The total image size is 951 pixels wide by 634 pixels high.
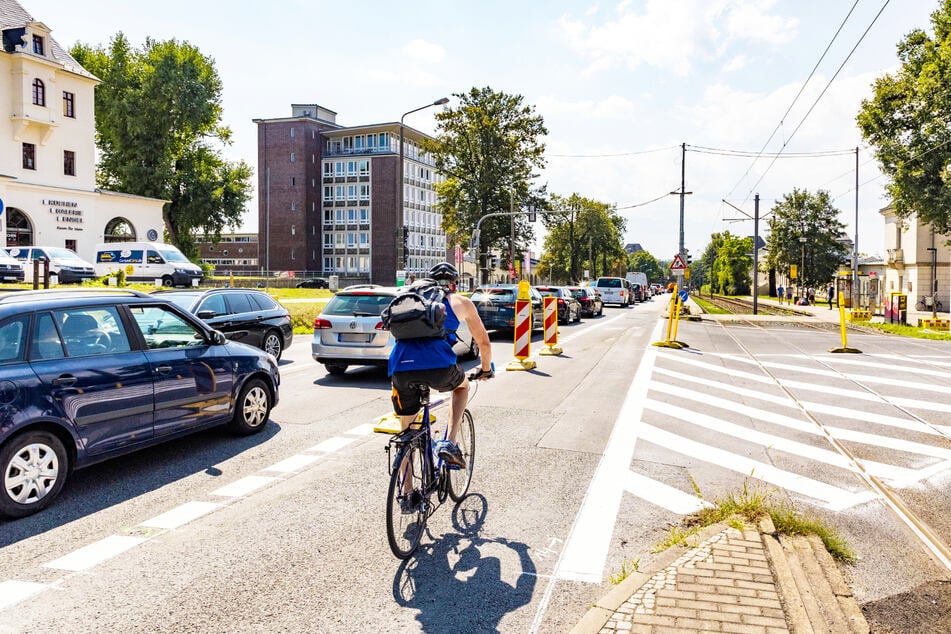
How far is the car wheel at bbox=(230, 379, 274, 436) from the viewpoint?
7418 mm

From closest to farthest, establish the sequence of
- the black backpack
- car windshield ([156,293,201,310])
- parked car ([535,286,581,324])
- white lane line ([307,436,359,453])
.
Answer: the black backpack → white lane line ([307,436,359,453]) → car windshield ([156,293,201,310]) → parked car ([535,286,581,324])

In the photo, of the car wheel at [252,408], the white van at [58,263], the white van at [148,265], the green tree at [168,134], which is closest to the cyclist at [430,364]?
the car wheel at [252,408]

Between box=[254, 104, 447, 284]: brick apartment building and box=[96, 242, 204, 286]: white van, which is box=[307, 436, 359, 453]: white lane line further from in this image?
box=[254, 104, 447, 284]: brick apartment building

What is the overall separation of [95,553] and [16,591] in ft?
1.87

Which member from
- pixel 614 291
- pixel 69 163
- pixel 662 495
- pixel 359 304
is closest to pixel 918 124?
pixel 614 291

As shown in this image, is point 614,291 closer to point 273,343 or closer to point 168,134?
point 168,134

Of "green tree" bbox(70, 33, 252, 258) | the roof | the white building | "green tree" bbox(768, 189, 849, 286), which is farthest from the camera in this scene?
"green tree" bbox(768, 189, 849, 286)

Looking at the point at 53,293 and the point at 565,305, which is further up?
the point at 53,293

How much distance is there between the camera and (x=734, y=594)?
3596 mm

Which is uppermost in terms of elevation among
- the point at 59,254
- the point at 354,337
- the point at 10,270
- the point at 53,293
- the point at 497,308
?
the point at 59,254

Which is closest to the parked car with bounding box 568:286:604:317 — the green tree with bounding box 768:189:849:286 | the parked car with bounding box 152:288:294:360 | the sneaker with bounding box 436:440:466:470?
the parked car with bounding box 152:288:294:360

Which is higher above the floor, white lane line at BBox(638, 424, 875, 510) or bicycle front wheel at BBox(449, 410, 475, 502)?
bicycle front wheel at BBox(449, 410, 475, 502)

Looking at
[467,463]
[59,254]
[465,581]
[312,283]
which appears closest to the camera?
[465,581]

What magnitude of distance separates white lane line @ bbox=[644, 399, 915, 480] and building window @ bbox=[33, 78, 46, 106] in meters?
42.5
